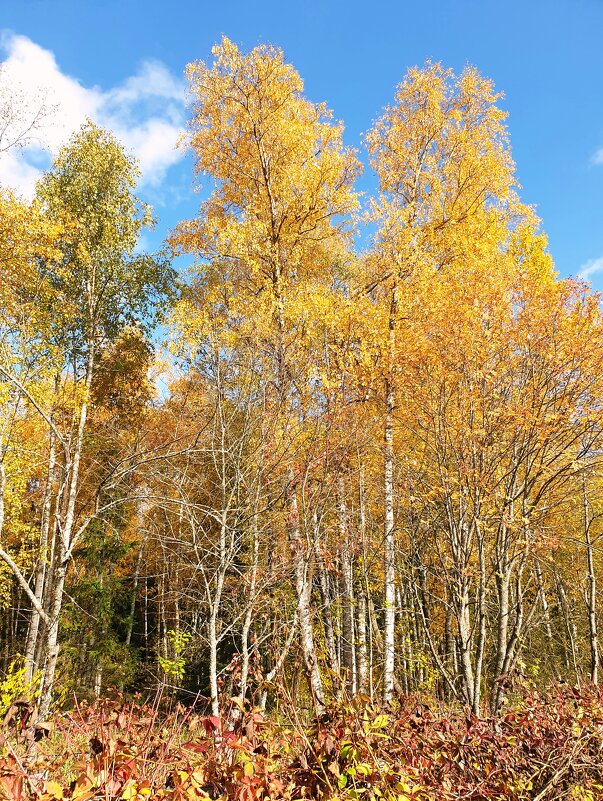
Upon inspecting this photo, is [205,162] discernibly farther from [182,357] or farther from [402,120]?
[182,357]

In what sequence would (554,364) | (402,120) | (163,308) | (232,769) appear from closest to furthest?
(232,769) < (554,364) < (402,120) < (163,308)

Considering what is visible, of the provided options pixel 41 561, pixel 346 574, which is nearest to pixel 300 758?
pixel 346 574

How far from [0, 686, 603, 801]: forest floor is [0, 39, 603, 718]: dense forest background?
5.55 feet

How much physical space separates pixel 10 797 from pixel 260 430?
484cm

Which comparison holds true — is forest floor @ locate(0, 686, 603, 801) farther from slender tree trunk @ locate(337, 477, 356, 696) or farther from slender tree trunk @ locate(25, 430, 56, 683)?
slender tree trunk @ locate(25, 430, 56, 683)

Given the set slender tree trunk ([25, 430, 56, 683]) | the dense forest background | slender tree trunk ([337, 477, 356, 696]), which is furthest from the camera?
slender tree trunk ([25, 430, 56, 683])

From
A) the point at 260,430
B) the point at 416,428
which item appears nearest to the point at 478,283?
the point at 416,428

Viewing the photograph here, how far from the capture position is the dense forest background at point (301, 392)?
5.47m

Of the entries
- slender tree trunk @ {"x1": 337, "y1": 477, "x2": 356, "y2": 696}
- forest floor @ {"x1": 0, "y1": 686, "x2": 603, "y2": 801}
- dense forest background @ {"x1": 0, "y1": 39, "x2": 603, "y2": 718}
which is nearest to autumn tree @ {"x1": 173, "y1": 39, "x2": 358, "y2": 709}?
dense forest background @ {"x1": 0, "y1": 39, "x2": 603, "y2": 718}

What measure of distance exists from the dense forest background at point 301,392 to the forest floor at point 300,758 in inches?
66.6

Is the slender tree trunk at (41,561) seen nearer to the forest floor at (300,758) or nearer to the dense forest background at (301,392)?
the dense forest background at (301,392)

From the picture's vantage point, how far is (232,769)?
163 cm

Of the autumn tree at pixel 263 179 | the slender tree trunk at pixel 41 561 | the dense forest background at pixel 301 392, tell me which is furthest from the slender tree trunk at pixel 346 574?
the slender tree trunk at pixel 41 561

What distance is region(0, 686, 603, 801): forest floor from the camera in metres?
1.51
